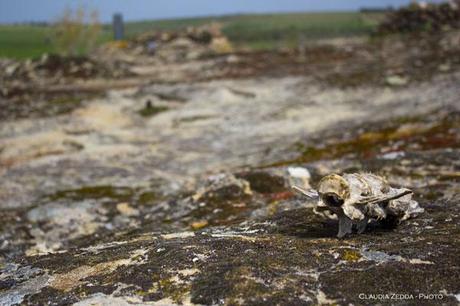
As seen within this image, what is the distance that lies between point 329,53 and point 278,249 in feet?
158

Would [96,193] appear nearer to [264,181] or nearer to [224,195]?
[224,195]

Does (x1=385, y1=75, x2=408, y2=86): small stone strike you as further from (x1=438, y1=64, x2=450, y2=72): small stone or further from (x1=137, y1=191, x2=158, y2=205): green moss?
(x1=137, y1=191, x2=158, y2=205): green moss

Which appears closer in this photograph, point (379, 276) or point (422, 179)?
point (379, 276)

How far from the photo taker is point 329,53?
52.0 m

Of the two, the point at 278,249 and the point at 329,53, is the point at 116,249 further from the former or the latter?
the point at 329,53

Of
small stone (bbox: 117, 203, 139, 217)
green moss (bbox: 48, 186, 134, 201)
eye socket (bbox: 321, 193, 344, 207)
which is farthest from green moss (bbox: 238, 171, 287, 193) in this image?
eye socket (bbox: 321, 193, 344, 207)

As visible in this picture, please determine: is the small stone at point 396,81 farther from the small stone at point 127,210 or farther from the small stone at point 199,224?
the small stone at point 199,224

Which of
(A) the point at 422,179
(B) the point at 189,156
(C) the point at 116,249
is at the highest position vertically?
(C) the point at 116,249

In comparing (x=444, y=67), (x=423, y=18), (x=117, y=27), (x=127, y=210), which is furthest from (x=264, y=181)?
(x=117, y=27)

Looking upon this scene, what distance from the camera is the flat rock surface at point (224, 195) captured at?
16.2 ft

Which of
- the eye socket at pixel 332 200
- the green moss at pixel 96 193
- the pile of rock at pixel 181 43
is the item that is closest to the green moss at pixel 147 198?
the green moss at pixel 96 193

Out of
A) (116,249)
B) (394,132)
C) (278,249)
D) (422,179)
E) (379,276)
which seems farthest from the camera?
(394,132)

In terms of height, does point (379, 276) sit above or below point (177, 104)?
above

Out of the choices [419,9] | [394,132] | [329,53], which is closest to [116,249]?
[394,132]
